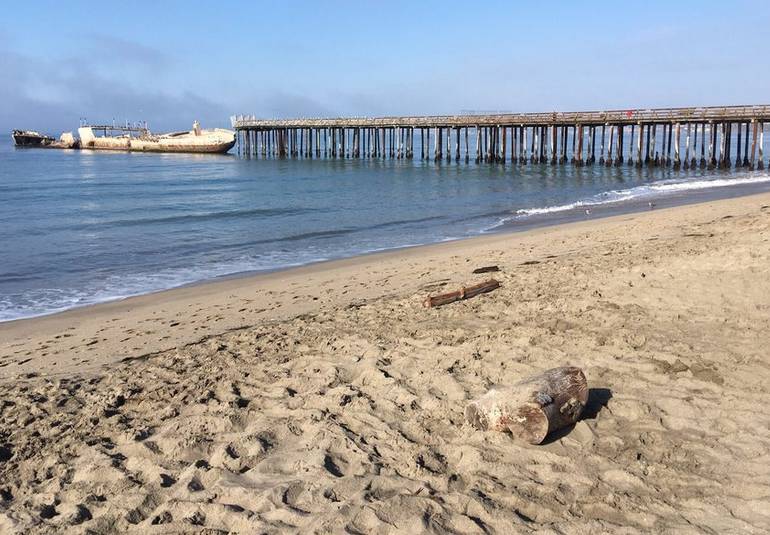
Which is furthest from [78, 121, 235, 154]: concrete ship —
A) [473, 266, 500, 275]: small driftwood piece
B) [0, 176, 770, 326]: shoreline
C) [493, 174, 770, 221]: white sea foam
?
[473, 266, 500, 275]: small driftwood piece

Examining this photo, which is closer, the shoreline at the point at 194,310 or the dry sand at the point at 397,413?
the dry sand at the point at 397,413

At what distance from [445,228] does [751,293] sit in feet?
40.8

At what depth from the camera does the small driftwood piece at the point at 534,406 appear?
14.5 ft

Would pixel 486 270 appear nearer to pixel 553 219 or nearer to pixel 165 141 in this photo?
pixel 553 219

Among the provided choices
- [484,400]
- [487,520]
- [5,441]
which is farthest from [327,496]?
[5,441]

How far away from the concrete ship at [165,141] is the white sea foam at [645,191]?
4840 cm

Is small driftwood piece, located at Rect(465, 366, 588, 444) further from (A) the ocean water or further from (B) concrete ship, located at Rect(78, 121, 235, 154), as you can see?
(B) concrete ship, located at Rect(78, 121, 235, 154)

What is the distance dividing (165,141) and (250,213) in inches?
2154

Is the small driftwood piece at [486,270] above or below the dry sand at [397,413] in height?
above

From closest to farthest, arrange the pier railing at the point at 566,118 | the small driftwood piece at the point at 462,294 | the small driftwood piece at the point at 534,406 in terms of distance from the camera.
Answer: the small driftwood piece at the point at 534,406, the small driftwood piece at the point at 462,294, the pier railing at the point at 566,118

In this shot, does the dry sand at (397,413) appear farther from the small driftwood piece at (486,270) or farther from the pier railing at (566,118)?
the pier railing at (566,118)

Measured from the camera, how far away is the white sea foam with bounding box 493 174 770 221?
22.4 metres

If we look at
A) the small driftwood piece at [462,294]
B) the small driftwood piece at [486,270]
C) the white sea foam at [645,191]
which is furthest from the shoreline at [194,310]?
the white sea foam at [645,191]

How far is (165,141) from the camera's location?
73.4 meters
